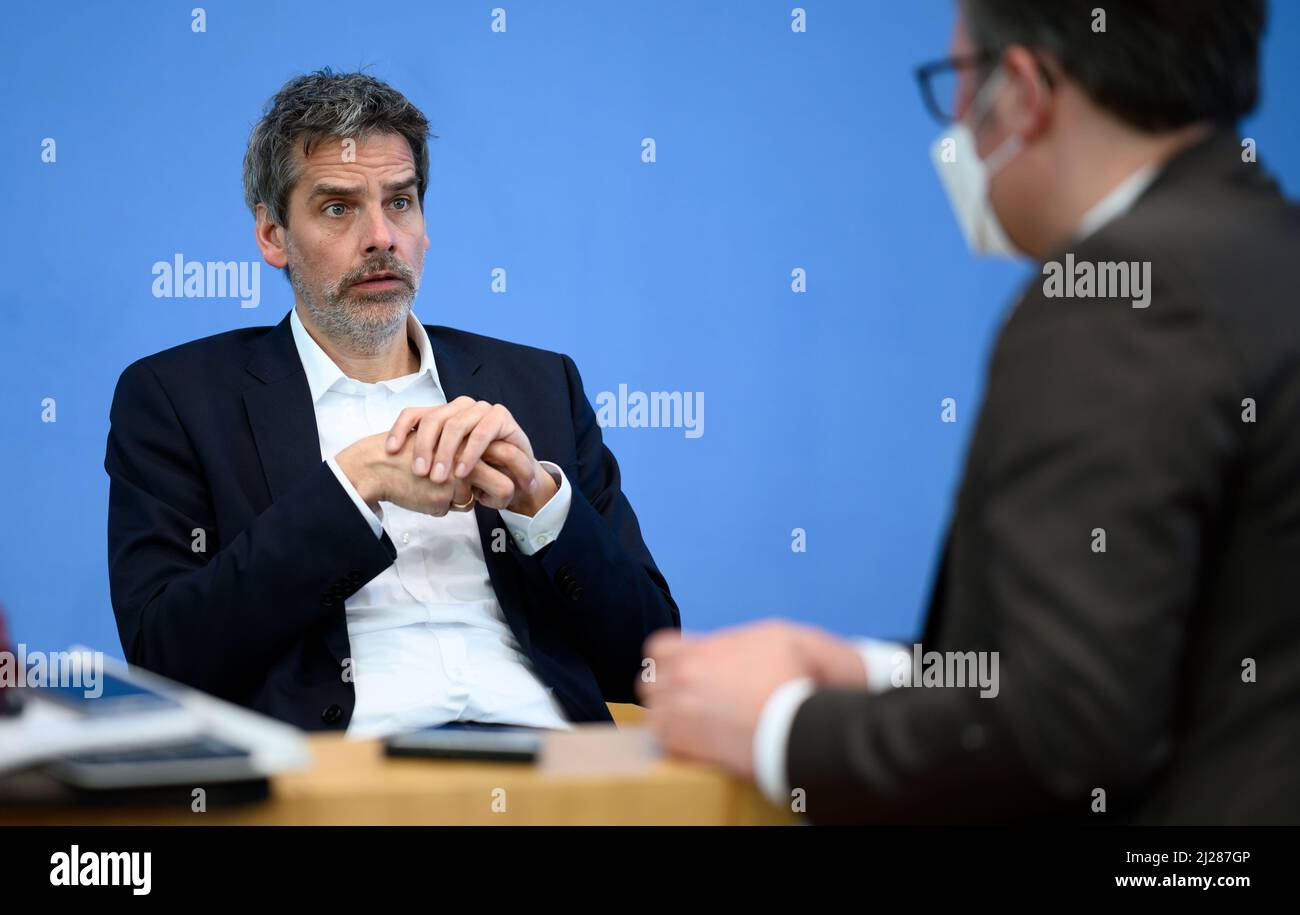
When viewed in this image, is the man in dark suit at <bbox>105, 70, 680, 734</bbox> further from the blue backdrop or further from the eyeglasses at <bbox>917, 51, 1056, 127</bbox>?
the eyeglasses at <bbox>917, 51, 1056, 127</bbox>

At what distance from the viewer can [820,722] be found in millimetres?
1103

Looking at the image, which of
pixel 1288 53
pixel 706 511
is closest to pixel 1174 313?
pixel 706 511

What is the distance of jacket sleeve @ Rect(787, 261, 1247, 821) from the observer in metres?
0.94

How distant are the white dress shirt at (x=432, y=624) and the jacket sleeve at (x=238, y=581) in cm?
6

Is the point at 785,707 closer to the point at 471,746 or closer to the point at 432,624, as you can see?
the point at 471,746

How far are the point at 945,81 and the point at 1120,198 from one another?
8.8 inches

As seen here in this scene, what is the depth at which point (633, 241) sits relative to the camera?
392 centimetres

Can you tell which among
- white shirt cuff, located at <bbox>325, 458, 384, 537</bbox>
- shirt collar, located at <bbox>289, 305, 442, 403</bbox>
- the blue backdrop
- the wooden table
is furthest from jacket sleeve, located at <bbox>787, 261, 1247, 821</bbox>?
the blue backdrop

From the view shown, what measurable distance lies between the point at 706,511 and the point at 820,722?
9.32 ft

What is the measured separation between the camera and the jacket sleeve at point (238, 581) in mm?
2189

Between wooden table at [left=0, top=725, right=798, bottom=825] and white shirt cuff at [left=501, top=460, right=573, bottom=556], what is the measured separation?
1.13 metres

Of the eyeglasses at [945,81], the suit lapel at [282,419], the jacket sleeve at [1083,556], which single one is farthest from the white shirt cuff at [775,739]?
the suit lapel at [282,419]

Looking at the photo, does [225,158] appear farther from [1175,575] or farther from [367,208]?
[1175,575]

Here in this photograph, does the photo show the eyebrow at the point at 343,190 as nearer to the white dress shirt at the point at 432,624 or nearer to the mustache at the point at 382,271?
the mustache at the point at 382,271
